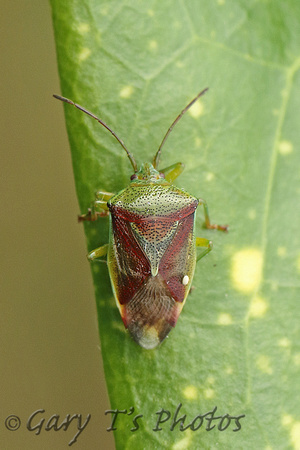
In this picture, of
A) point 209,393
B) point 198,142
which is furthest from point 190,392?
point 198,142

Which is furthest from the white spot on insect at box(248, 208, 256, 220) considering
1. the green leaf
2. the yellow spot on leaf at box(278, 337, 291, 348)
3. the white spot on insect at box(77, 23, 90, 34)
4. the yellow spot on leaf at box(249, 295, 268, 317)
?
the white spot on insect at box(77, 23, 90, 34)

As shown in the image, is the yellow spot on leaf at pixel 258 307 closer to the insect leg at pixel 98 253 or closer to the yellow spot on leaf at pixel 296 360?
the yellow spot on leaf at pixel 296 360

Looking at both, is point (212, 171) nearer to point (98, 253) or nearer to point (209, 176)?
point (209, 176)

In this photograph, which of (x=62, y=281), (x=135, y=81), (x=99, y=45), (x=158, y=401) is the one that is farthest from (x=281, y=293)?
(x=62, y=281)

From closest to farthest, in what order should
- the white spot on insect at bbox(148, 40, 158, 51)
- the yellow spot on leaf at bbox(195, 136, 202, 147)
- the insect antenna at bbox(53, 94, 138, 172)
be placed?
the insect antenna at bbox(53, 94, 138, 172)
the white spot on insect at bbox(148, 40, 158, 51)
the yellow spot on leaf at bbox(195, 136, 202, 147)

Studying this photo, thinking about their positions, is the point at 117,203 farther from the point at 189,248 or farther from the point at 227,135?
the point at 227,135

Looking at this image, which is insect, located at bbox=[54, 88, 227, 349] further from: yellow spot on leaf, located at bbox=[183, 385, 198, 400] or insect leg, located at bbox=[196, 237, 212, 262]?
yellow spot on leaf, located at bbox=[183, 385, 198, 400]
